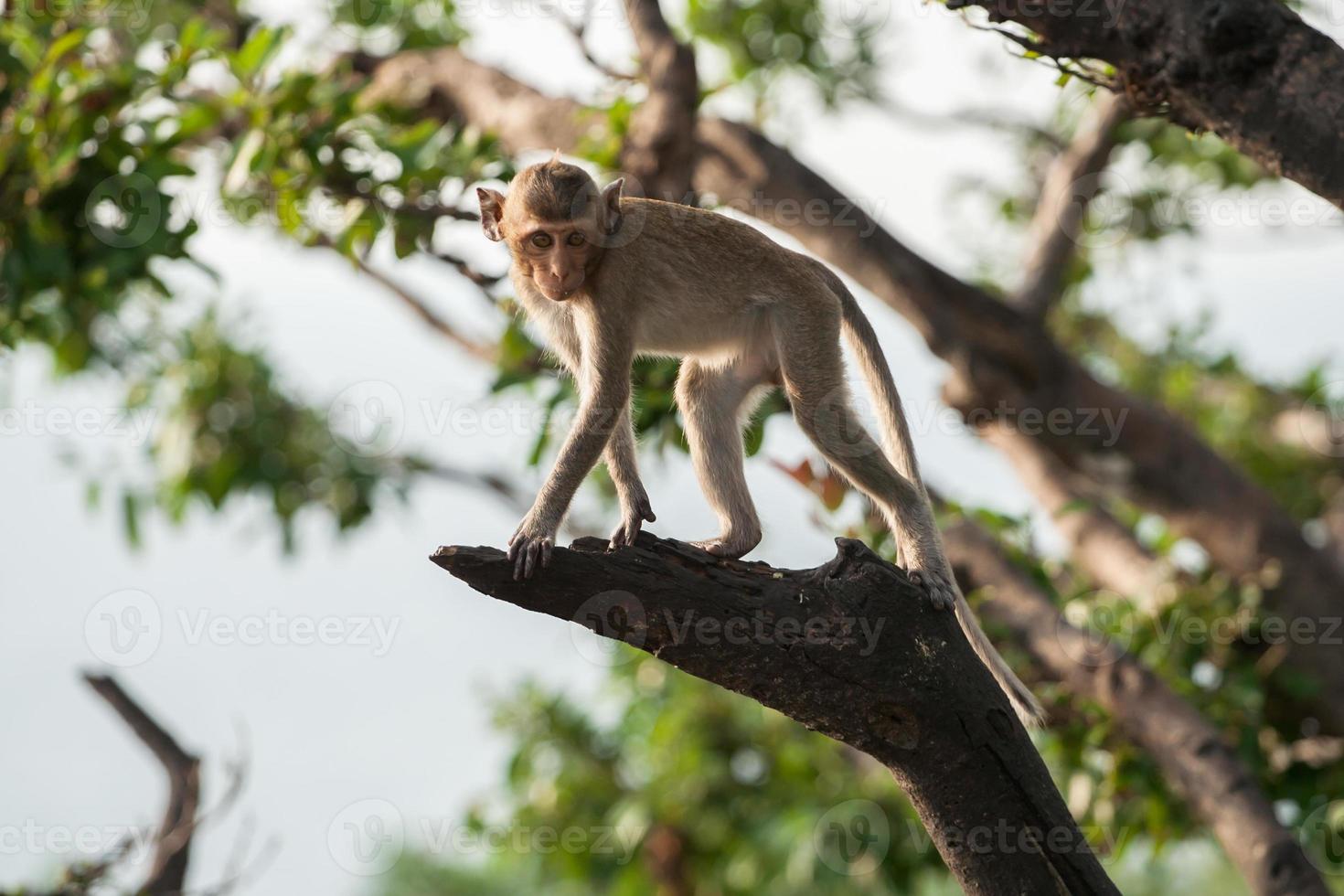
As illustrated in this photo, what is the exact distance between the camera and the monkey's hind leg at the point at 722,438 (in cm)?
439

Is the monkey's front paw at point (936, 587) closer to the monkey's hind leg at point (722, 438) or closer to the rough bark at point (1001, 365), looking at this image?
the monkey's hind leg at point (722, 438)

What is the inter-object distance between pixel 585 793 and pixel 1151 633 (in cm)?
432

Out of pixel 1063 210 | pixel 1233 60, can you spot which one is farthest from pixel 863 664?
pixel 1063 210

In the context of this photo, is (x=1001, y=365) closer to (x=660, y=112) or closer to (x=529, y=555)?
(x=660, y=112)

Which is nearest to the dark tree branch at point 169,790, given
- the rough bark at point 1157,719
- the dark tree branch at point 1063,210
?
the rough bark at point 1157,719

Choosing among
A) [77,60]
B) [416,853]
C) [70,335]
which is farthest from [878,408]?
[416,853]

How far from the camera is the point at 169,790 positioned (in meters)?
5.38

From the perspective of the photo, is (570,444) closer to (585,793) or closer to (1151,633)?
(1151,633)

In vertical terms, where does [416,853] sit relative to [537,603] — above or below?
below

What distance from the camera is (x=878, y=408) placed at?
464 cm

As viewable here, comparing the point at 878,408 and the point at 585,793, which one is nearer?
the point at 878,408

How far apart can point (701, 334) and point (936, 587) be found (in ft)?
3.79

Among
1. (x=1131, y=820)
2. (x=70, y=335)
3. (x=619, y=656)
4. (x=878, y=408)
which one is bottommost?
(x=619, y=656)

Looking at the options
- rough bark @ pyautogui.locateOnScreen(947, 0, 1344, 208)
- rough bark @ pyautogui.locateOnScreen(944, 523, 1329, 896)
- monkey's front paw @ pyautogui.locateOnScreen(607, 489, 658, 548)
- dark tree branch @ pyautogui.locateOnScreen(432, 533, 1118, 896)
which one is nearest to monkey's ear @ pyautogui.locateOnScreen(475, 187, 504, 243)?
monkey's front paw @ pyautogui.locateOnScreen(607, 489, 658, 548)
